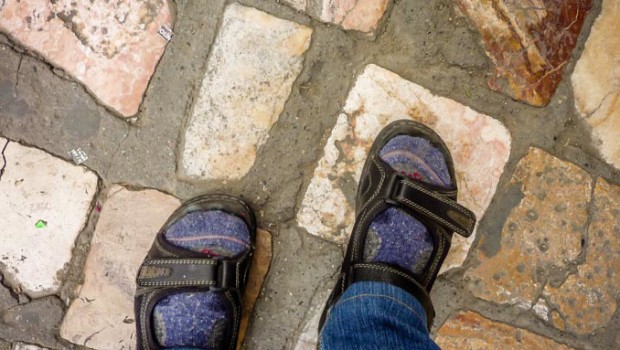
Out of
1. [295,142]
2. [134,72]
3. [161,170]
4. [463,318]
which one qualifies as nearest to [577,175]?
[463,318]

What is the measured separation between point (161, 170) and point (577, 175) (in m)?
1.28

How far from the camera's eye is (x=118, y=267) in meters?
1.68

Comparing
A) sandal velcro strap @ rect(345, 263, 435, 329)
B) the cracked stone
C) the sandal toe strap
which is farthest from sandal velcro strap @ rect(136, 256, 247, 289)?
the sandal toe strap

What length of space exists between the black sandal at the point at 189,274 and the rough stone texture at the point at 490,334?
0.66 metres

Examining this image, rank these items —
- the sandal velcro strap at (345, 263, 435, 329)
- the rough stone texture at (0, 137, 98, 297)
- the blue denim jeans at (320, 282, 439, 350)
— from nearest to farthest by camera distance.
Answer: the blue denim jeans at (320, 282, 439, 350)
the sandal velcro strap at (345, 263, 435, 329)
the rough stone texture at (0, 137, 98, 297)

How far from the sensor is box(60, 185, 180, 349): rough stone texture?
1665 millimetres

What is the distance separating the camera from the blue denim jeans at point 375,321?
54.3 inches

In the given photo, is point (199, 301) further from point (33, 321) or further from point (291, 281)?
point (33, 321)

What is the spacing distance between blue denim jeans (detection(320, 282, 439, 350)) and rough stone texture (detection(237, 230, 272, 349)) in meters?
0.27

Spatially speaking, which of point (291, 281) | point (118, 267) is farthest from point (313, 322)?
point (118, 267)

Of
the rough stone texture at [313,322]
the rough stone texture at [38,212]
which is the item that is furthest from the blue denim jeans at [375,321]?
the rough stone texture at [38,212]

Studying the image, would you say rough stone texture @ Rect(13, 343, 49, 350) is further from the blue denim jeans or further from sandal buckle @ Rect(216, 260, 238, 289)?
the blue denim jeans

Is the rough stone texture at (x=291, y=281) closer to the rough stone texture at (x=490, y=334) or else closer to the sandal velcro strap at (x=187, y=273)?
the sandal velcro strap at (x=187, y=273)

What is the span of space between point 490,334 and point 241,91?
1.09 metres
